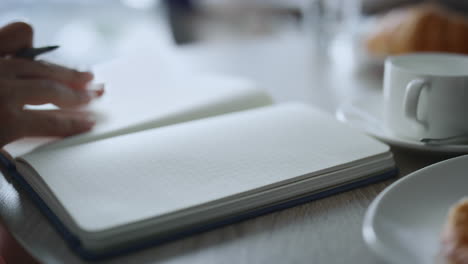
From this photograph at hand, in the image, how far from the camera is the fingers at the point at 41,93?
0.43m

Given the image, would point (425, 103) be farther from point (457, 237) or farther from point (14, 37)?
point (14, 37)

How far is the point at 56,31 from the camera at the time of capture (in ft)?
9.87

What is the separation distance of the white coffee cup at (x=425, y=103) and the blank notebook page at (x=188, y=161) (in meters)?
0.06

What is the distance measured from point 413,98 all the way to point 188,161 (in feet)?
0.76

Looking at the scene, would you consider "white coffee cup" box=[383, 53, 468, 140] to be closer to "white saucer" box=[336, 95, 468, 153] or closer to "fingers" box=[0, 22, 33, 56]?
"white saucer" box=[336, 95, 468, 153]

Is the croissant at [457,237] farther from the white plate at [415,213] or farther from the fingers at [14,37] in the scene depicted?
the fingers at [14,37]

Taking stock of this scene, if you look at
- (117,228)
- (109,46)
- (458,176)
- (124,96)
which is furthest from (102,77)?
(109,46)

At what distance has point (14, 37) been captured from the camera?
467mm

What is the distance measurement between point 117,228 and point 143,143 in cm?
14

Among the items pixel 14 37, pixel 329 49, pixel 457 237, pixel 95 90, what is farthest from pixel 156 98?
pixel 329 49

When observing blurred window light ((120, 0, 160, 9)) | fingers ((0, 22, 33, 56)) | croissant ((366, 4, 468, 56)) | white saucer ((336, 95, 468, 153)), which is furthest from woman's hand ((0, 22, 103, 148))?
blurred window light ((120, 0, 160, 9))

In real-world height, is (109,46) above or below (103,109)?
below

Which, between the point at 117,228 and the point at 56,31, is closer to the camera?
the point at 117,228

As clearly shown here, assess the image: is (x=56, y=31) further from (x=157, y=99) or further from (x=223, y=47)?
(x=157, y=99)
